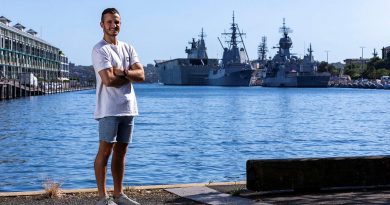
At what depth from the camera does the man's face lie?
6734 millimetres

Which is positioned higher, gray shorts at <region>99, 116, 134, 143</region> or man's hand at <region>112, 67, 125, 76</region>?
man's hand at <region>112, 67, 125, 76</region>

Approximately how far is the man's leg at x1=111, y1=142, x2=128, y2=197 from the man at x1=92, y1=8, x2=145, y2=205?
3.2 inches

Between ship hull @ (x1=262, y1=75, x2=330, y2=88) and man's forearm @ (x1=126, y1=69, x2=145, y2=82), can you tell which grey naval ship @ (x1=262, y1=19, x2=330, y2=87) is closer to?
ship hull @ (x1=262, y1=75, x2=330, y2=88)

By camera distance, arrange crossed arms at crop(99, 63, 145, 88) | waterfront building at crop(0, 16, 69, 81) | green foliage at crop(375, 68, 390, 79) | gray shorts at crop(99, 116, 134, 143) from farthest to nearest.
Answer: green foliage at crop(375, 68, 390, 79)
waterfront building at crop(0, 16, 69, 81)
gray shorts at crop(99, 116, 134, 143)
crossed arms at crop(99, 63, 145, 88)

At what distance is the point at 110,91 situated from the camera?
6730 millimetres

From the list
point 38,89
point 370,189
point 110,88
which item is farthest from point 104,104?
point 38,89

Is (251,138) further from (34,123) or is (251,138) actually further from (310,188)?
(310,188)

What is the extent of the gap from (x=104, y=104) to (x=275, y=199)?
2529 millimetres

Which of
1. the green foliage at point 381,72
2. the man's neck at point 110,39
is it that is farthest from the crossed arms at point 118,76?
the green foliage at point 381,72

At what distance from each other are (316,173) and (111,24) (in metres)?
3.37

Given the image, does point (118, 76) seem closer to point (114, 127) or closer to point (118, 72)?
point (118, 72)

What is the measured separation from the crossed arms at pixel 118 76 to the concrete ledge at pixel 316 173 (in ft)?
7.23

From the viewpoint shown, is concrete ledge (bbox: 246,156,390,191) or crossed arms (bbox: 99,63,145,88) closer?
crossed arms (bbox: 99,63,145,88)

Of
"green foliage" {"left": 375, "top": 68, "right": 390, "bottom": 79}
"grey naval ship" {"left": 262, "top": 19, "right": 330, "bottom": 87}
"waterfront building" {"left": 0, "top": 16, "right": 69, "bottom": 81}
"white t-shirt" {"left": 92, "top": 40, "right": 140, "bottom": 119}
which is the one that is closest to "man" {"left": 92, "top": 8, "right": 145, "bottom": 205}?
"white t-shirt" {"left": 92, "top": 40, "right": 140, "bottom": 119}
